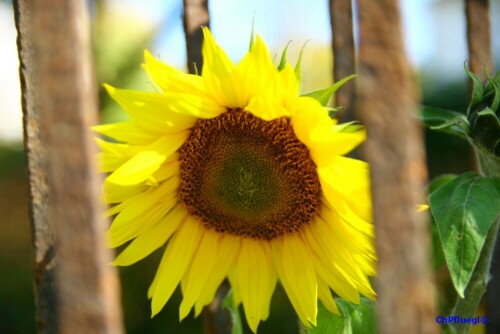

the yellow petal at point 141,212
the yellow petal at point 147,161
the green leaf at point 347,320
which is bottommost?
the green leaf at point 347,320

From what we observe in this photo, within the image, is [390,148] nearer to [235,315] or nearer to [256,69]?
[256,69]

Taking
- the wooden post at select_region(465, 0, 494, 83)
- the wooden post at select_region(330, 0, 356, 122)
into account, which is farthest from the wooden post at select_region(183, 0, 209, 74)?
the wooden post at select_region(465, 0, 494, 83)

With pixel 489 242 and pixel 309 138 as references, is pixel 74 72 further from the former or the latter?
pixel 489 242

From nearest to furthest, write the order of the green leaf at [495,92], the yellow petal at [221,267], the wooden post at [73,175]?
the wooden post at [73,175] < the green leaf at [495,92] < the yellow petal at [221,267]

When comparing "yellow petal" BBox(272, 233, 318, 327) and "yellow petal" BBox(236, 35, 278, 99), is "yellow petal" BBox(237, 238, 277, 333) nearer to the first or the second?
"yellow petal" BBox(272, 233, 318, 327)

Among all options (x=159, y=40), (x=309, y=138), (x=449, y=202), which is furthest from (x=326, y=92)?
(x=159, y=40)

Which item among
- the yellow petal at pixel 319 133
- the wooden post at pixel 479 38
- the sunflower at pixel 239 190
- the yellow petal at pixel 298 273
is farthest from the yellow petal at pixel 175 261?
the wooden post at pixel 479 38

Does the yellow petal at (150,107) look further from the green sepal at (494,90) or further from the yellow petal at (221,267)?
the green sepal at (494,90)
